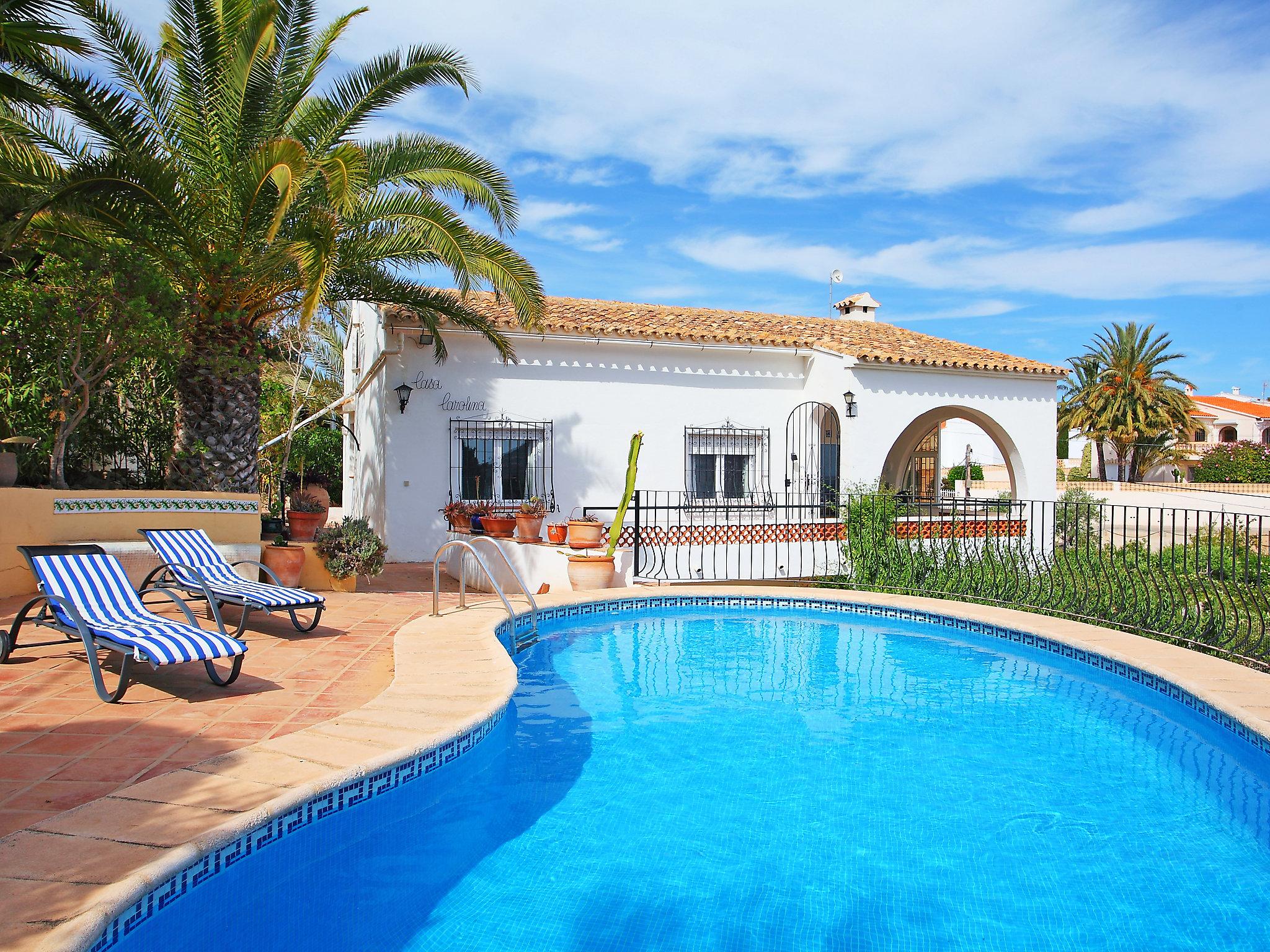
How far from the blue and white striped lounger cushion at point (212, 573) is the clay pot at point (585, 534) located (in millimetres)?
4304

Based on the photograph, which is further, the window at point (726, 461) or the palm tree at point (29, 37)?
the window at point (726, 461)

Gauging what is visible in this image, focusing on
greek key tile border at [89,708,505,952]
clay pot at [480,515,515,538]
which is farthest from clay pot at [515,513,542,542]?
greek key tile border at [89,708,505,952]

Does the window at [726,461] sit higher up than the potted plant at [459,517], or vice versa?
the window at [726,461]

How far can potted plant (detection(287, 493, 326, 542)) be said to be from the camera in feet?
35.5

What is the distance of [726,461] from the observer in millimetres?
15680

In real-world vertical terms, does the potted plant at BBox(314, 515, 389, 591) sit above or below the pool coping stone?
above

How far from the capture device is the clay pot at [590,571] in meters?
11.1

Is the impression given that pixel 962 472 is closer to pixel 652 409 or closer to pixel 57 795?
pixel 652 409

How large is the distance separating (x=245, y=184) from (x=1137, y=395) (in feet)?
150

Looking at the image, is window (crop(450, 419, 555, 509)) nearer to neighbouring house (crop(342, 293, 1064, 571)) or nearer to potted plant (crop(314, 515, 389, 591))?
neighbouring house (crop(342, 293, 1064, 571))

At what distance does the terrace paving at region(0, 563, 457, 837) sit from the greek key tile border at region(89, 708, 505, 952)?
37.2 inches

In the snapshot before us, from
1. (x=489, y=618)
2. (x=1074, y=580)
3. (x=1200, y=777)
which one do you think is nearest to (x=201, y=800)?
(x=489, y=618)

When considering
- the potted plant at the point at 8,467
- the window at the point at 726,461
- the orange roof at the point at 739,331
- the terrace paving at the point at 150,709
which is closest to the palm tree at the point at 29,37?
the potted plant at the point at 8,467

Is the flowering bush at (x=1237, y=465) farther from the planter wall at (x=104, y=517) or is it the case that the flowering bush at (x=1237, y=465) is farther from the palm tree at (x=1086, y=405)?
the planter wall at (x=104, y=517)
